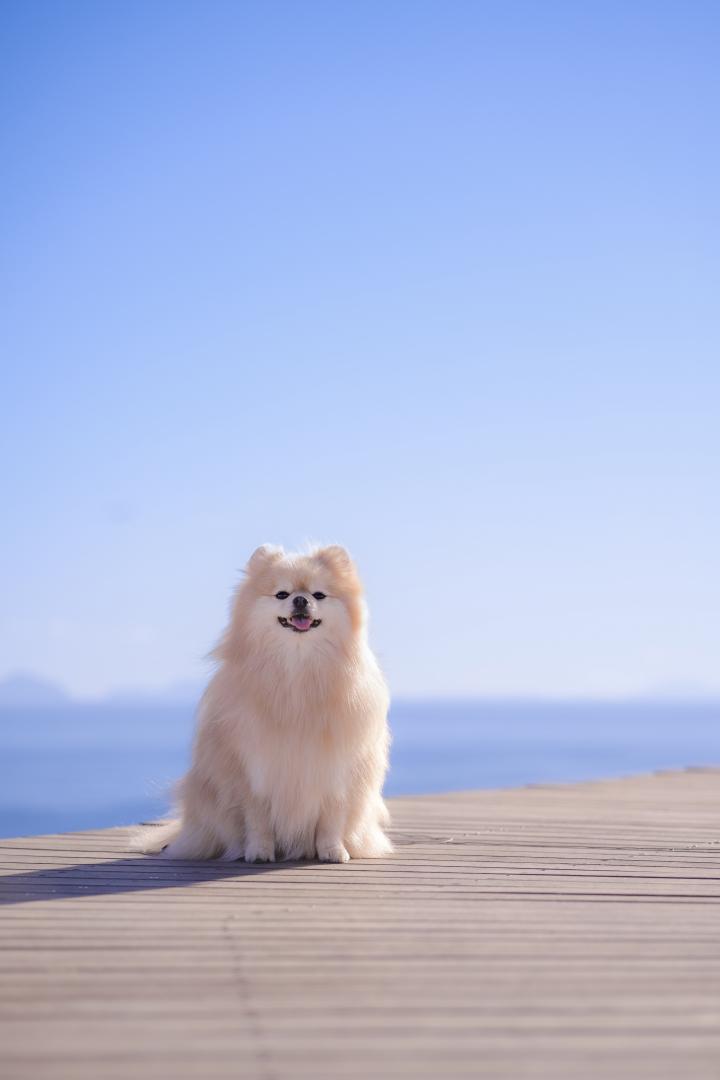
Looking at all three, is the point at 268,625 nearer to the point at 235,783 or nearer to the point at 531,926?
the point at 235,783

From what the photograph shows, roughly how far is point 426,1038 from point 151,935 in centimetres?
93

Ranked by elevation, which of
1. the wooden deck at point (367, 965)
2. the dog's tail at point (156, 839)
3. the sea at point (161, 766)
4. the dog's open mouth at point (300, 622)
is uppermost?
the sea at point (161, 766)

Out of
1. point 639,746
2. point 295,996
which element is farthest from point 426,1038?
point 639,746

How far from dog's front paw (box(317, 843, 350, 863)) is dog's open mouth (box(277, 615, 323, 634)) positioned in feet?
2.31

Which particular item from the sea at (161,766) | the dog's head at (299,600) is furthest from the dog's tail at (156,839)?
the dog's head at (299,600)

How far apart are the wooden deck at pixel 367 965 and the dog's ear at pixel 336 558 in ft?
3.08

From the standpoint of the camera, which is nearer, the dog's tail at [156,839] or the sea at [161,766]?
the dog's tail at [156,839]

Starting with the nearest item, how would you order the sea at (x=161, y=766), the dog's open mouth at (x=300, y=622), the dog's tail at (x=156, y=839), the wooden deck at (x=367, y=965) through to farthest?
1. the wooden deck at (x=367, y=965)
2. the dog's open mouth at (x=300, y=622)
3. the dog's tail at (x=156, y=839)
4. the sea at (x=161, y=766)

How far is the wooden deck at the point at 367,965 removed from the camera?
190cm

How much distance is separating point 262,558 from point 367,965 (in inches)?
63.2

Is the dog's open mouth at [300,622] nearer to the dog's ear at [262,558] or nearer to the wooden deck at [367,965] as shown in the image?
the dog's ear at [262,558]

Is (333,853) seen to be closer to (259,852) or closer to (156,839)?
(259,852)

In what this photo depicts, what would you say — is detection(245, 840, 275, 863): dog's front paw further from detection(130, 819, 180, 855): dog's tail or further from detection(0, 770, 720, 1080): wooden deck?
detection(130, 819, 180, 855): dog's tail

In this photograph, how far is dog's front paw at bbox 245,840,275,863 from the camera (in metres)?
3.78
